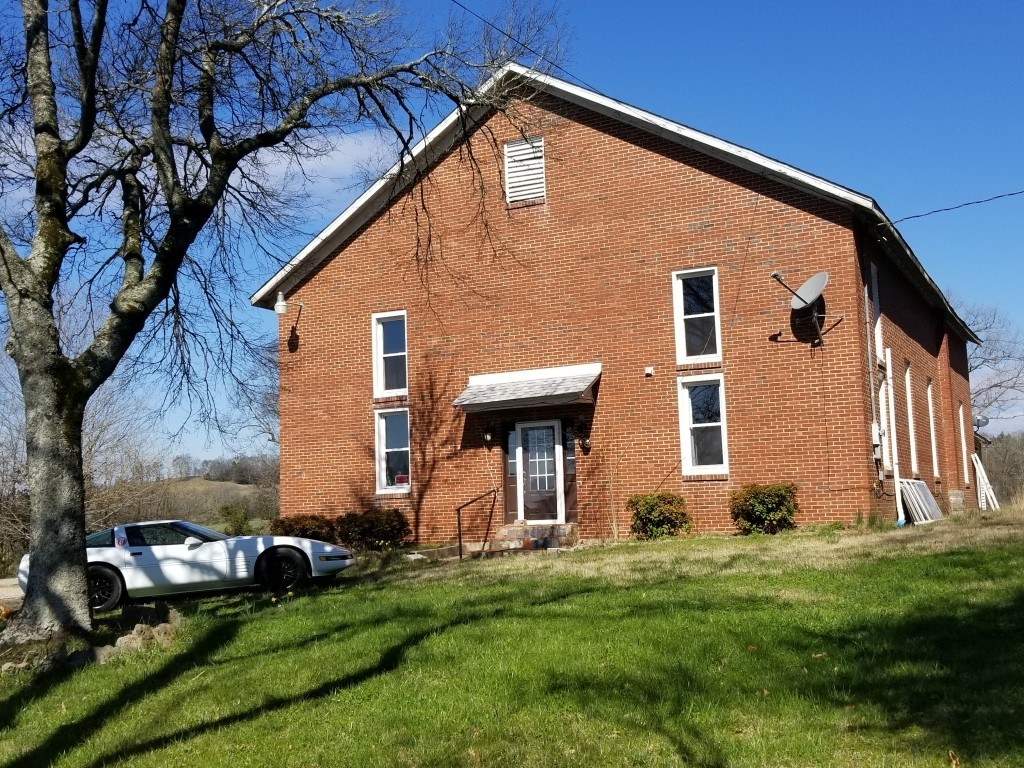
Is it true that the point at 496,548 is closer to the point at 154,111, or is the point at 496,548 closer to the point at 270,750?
the point at 154,111

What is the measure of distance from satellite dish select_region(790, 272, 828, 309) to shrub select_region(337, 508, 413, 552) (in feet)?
27.5

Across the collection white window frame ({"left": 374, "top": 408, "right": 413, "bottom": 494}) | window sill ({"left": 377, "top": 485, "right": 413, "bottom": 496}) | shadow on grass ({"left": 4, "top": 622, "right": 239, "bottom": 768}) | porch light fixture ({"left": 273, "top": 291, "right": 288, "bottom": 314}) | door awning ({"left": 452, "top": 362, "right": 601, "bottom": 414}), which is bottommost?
shadow on grass ({"left": 4, "top": 622, "right": 239, "bottom": 768})

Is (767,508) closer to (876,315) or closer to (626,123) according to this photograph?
(876,315)

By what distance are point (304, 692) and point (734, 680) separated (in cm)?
306

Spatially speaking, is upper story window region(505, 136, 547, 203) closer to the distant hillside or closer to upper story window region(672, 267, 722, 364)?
upper story window region(672, 267, 722, 364)

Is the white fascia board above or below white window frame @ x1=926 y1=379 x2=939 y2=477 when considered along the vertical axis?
above

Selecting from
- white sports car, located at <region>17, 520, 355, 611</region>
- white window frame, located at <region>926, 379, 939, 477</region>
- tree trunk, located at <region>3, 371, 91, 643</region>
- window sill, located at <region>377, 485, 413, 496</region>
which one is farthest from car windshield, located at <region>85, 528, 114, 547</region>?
white window frame, located at <region>926, 379, 939, 477</region>

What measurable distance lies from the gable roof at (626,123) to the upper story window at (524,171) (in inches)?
35.6

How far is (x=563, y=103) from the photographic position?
1892cm

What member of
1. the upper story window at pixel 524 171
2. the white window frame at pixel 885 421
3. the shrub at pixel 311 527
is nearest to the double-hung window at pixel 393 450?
the shrub at pixel 311 527

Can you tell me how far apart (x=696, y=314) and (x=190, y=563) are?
9.36 m

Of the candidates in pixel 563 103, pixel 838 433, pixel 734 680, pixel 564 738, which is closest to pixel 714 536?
pixel 838 433

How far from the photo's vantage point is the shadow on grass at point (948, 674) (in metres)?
5.55

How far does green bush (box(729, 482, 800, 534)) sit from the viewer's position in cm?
1636
